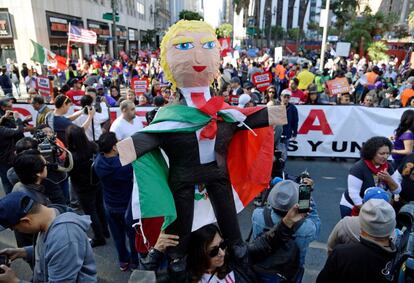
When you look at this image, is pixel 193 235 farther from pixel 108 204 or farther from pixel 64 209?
pixel 108 204

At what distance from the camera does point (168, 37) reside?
2314 millimetres

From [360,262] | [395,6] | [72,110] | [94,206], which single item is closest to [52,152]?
[94,206]

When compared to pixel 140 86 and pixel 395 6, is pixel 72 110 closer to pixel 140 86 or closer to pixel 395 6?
pixel 140 86

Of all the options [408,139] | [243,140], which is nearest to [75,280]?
[243,140]

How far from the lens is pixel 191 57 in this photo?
2195 millimetres

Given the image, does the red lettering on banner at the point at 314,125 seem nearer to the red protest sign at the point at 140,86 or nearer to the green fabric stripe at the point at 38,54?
the red protest sign at the point at 140,86

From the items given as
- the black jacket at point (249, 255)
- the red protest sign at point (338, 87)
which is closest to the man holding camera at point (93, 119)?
the black jacket at point (249, 255)

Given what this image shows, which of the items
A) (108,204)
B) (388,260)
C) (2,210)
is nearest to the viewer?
(2,210)

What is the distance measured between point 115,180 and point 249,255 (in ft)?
5.71

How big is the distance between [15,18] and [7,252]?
21.0 metres

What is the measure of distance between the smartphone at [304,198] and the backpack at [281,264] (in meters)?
0.18

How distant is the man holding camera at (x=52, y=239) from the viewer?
5.93 ft

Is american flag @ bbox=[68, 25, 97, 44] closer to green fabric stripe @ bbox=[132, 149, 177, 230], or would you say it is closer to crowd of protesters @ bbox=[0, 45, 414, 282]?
crowd of protesters @ bbox=[0, 45, 414, 282]

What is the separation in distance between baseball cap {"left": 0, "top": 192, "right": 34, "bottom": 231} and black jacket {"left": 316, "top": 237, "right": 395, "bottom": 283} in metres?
1.91
